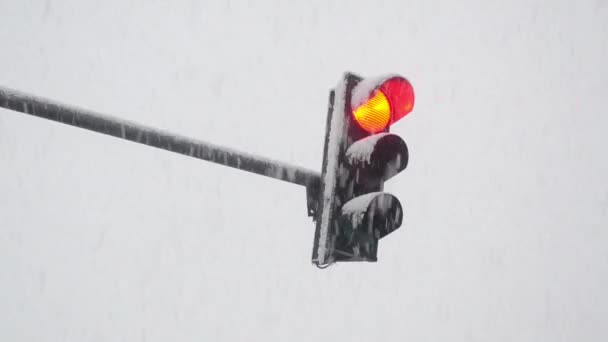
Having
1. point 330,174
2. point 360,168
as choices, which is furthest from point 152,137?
point 360,168

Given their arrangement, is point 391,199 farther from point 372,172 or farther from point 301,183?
point 301,183

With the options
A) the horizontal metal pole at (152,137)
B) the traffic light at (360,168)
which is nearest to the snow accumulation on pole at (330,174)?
the traffic light at (360,168)

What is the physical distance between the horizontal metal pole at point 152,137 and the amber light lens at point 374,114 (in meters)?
0.30

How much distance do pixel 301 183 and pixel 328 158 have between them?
0.62 ft

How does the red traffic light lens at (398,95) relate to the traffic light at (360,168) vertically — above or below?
above

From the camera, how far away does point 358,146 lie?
2.19 m

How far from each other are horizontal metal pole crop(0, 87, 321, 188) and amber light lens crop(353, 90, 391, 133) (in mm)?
299

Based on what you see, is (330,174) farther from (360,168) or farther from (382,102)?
(382,102)

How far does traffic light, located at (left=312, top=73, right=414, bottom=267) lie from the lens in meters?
2.06

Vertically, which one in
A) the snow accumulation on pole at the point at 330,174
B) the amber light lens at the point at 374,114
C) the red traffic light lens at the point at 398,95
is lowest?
the snow accumulation on pole at the point at 330,174

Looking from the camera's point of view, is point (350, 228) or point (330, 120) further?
point (330, 120)

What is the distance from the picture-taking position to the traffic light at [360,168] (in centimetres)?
206

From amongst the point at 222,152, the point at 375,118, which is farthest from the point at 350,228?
the point at 222,152

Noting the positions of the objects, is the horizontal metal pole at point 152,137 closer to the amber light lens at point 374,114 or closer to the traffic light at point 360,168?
the traffic light at point 360,168
